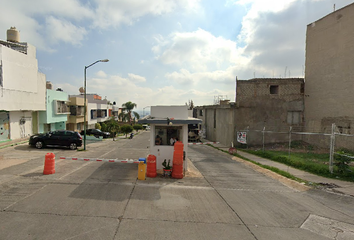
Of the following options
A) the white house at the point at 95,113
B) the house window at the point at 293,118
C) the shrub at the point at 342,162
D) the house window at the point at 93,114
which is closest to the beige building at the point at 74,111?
the white house at the point at 95,113

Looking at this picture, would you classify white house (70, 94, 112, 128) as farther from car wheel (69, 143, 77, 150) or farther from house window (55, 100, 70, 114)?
car wheel (69, 143, 77, 150)

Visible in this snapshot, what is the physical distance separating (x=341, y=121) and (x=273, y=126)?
19.3ft

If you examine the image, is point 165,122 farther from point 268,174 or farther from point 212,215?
point 268,174

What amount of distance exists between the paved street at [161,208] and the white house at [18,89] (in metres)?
12.3

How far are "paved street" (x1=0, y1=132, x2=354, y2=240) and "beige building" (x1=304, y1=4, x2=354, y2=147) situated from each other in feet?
43.0

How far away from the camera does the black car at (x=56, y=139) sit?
18.5 metres

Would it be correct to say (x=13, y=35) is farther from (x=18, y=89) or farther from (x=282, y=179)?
(x=282, y=179)

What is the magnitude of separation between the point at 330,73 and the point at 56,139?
2528 cm

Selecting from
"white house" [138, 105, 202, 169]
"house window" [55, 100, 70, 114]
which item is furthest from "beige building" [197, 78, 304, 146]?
"house window" [55, 100, 70, 114]

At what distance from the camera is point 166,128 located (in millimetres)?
12039

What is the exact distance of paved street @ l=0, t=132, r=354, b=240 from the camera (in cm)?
545

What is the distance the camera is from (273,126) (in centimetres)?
2305

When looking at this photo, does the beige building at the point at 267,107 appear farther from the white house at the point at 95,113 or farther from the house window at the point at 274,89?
the white house at the point at 95,113

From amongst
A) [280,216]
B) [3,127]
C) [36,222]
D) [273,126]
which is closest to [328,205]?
[280,216]
